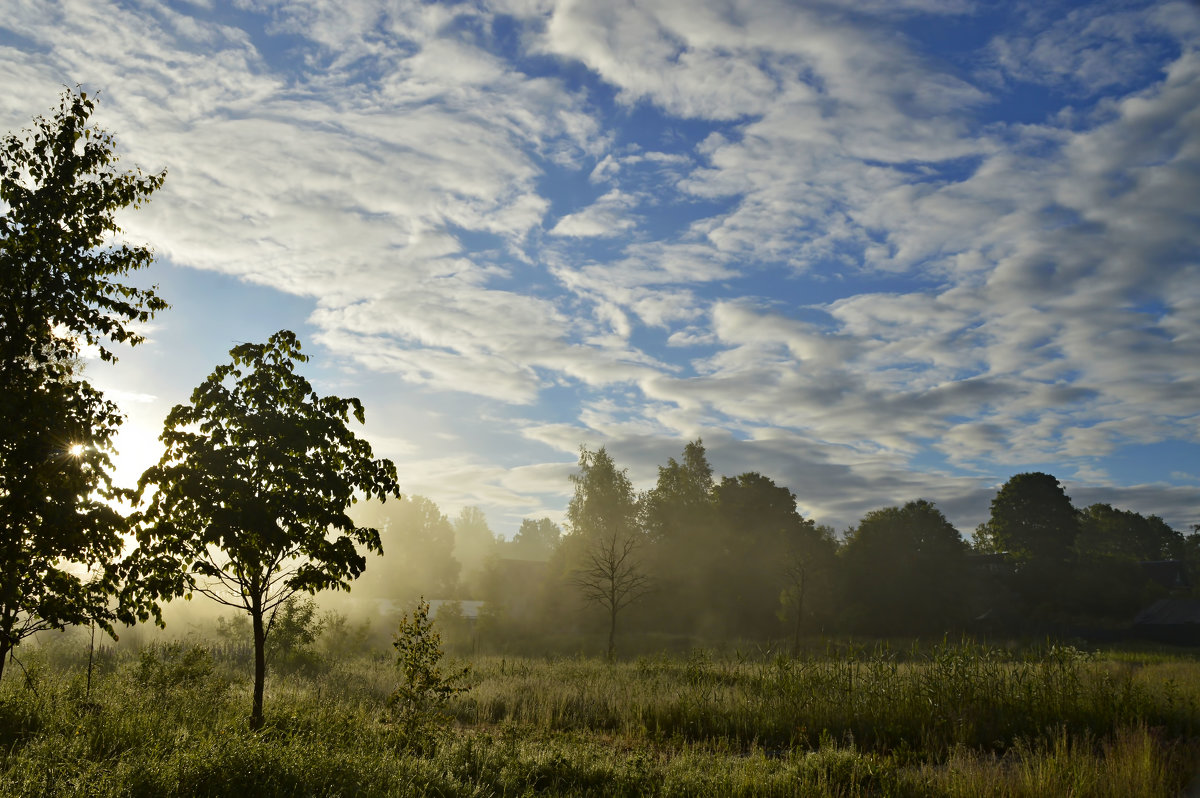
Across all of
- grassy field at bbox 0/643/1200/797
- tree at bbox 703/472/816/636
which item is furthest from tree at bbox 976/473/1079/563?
grassy field at bbox 0/643/1200/797

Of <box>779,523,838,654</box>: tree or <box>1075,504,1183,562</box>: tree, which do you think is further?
<box>1075,504,1183,562</box>: tree

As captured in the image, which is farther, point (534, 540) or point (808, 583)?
point (534, 540)

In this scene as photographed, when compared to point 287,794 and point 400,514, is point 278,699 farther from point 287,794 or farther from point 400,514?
point 400,514

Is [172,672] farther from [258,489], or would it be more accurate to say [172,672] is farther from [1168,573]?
[1168,573]

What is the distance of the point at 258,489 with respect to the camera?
8.52m

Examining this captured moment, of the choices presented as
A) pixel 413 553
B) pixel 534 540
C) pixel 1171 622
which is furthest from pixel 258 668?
pixel 534 540

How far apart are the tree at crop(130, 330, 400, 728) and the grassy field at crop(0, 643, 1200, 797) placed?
187 cm

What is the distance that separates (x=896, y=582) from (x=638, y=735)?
3855 centimetres

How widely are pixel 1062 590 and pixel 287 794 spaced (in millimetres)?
55552

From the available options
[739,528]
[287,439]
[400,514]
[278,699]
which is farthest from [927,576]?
[400,514]

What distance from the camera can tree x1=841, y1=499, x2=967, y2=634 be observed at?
45094 mm

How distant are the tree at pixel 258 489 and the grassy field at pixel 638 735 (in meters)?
1.87

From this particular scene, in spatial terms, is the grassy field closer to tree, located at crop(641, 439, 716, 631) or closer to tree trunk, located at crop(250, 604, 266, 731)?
tree trunk, located at crop(250, 604, 266, 731)

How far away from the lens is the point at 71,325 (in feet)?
26.5
